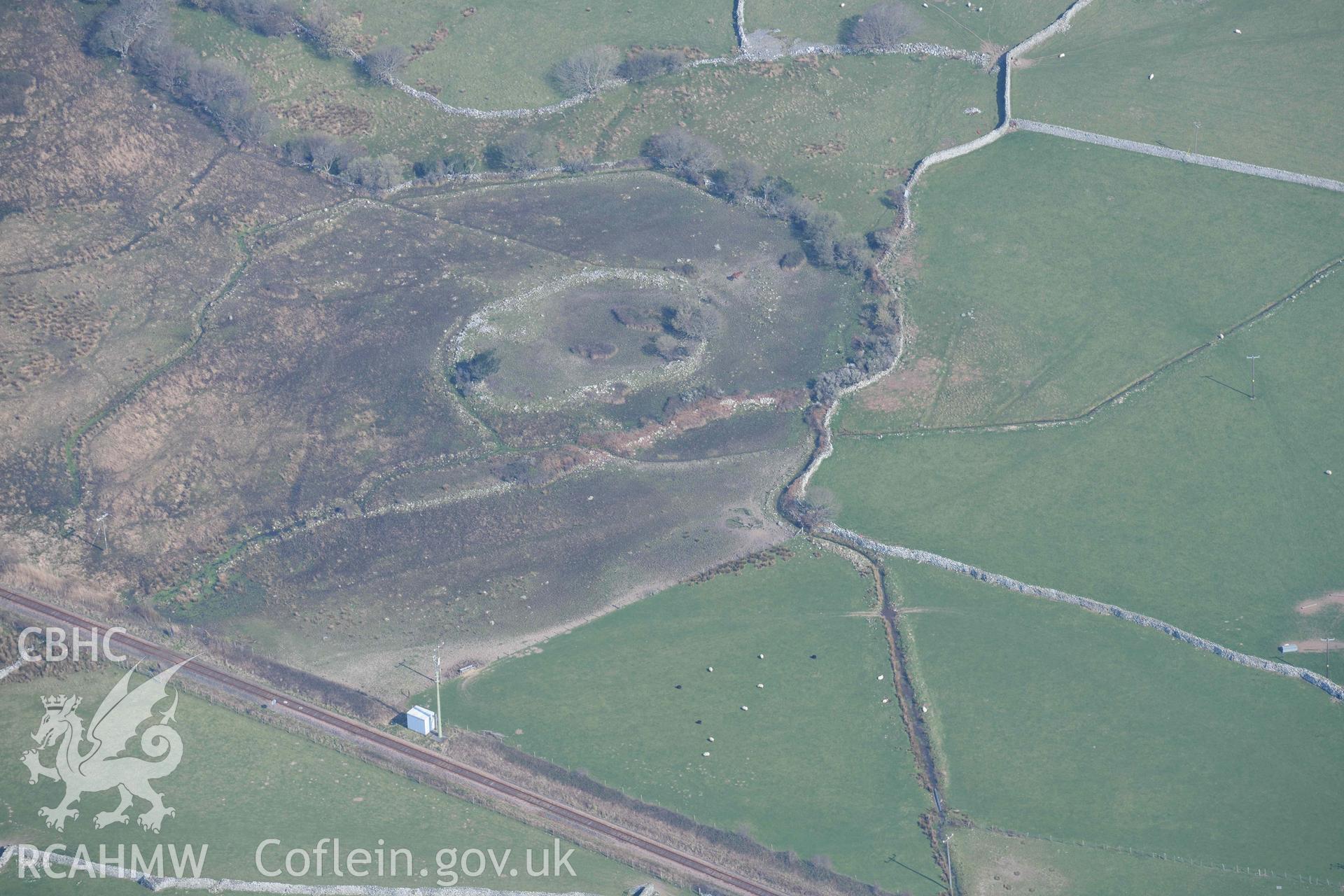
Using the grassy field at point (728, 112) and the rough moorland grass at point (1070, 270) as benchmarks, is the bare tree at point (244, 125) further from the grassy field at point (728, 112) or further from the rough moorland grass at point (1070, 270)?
the rough moorland grass at point (1070, 270)

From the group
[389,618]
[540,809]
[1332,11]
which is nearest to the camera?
[540,809]

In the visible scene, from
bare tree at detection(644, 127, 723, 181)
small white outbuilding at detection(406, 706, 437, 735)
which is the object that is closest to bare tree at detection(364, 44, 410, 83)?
bare tree at detection(644, 127, 723, 181)

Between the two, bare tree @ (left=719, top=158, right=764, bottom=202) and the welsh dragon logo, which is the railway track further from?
bare tree @ (left=719, top=158, right=764, bottom=202)

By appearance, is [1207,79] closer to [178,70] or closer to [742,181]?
[742,181]

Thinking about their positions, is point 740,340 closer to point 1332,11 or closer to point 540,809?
point 540,809

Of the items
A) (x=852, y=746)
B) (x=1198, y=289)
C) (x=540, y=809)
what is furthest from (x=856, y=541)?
(x=1198, y=289)

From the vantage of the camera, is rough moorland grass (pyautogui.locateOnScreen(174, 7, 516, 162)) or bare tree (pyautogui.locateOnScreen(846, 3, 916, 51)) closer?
rough moorland grass (pyautogui.locateOnScreen(174, 7, 516, 162))
